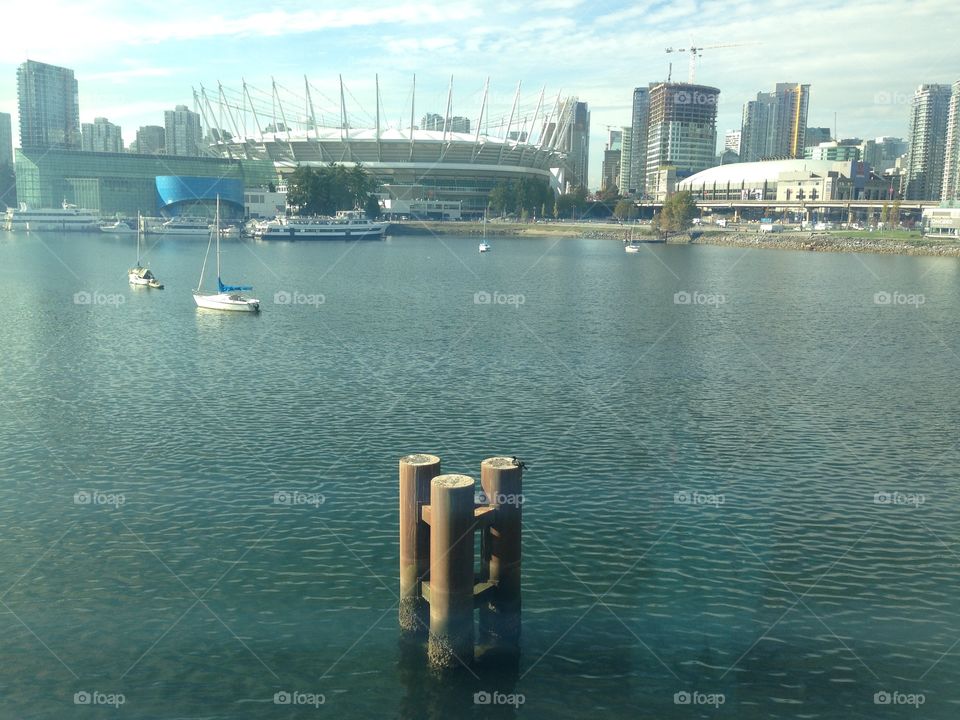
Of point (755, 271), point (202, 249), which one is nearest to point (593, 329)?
point (755, 271)

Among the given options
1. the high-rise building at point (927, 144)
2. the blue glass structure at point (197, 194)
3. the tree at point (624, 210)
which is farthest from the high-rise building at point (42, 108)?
the high-rise building at point (927, 144)

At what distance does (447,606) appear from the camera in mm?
9234

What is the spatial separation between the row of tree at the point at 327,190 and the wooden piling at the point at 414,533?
108986 mm

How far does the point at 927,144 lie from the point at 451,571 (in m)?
211

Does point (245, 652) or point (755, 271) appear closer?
point (245, 652)

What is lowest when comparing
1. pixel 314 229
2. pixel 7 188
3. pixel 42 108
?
pixel 314 229

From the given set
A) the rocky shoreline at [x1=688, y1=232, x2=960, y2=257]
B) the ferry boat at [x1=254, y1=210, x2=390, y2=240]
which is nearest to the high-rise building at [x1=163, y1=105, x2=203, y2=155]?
the ferry boat at [x1=254, y1=210, x2=390, y2=240]

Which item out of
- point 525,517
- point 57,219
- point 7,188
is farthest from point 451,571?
point 7,188

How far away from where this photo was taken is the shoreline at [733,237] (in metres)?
92.9

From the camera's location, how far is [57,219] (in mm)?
122188

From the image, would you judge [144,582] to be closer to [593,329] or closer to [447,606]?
[447,606]

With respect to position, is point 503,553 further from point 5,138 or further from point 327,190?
point 5,138

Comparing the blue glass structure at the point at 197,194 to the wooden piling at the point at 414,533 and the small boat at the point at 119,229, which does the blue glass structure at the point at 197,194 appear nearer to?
the small boat at the point at 119,229

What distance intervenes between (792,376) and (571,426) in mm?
10011
